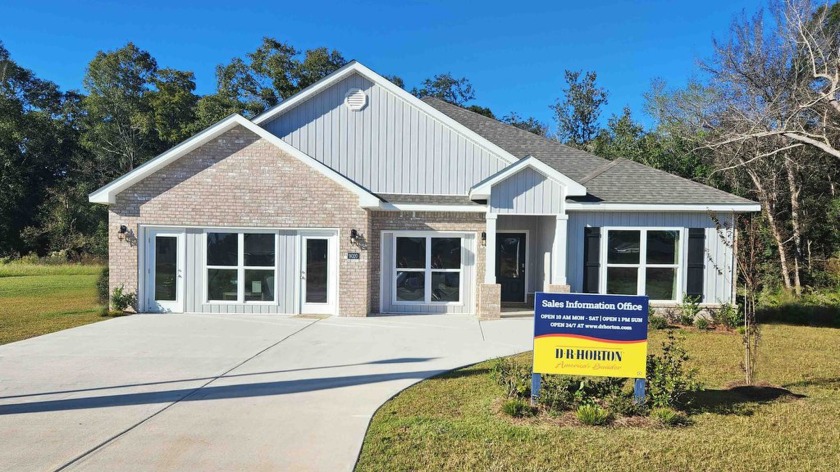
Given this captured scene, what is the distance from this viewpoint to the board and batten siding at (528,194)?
13.1 meters

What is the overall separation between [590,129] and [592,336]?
3615 centimetres

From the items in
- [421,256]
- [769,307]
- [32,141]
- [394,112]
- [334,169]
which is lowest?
[769,307]

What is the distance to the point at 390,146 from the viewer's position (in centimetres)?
1457

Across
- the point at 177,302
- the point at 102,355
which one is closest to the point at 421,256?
the point at 177,302

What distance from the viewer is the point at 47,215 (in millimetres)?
38594

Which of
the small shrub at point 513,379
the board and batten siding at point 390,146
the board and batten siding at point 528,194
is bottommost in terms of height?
the small shrub at point 513,379

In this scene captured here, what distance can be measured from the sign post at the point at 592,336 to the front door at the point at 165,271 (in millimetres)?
10686

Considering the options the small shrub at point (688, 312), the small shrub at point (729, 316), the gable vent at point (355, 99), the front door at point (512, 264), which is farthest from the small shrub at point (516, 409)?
the gable vent at point (355, 99)

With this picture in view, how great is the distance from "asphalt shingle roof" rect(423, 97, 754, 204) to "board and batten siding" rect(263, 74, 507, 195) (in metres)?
2.57

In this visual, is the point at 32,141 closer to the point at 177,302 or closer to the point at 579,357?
the point at 177,302

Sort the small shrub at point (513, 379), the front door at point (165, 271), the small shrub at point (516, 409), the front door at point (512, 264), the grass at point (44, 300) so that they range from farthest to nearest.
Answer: the front door at point (512, 264)
the front door at point (165, 271)
the grass at point (44, 300)
the small shrub at point (513, 379)
the small shrub at point (516, 409)

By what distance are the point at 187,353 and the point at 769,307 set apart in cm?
1622

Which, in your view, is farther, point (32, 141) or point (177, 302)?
point (32, 141)

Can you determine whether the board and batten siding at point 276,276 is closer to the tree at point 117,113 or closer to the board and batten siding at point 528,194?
the board and batten siding at point 528,194
